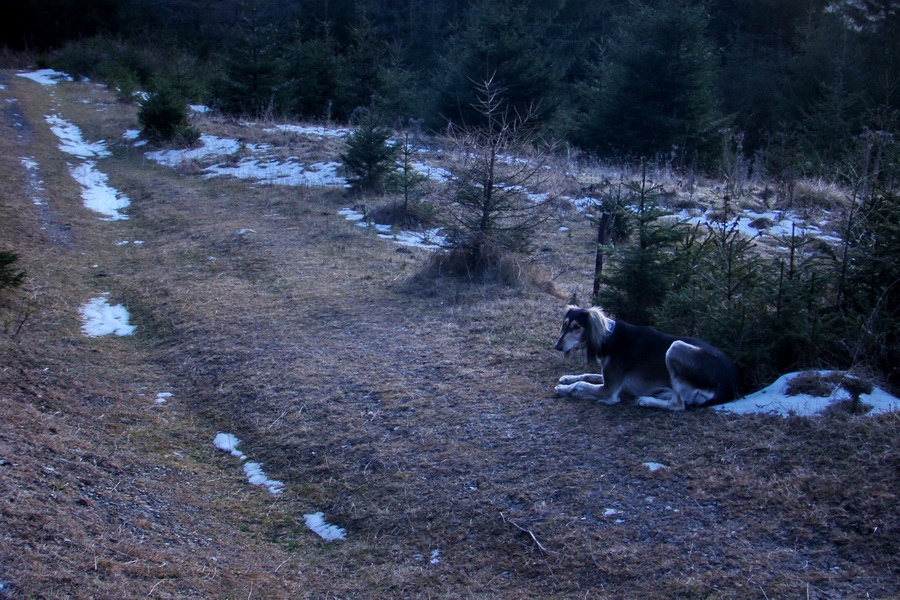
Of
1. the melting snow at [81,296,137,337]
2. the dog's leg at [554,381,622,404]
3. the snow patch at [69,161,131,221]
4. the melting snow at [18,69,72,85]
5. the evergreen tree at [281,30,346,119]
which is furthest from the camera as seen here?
the melting snow at [18,69,72,85]

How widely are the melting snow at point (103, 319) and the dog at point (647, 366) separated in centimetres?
546

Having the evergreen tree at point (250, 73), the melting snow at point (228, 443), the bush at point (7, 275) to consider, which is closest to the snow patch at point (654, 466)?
the melting snow at point (228, 443)

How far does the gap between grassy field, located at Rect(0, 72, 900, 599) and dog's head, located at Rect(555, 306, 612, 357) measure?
1.82 feet

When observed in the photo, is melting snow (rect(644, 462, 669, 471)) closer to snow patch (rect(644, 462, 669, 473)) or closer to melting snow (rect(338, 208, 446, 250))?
snow patch (rect(644, 462, 669, 473))

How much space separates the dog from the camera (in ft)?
17.6

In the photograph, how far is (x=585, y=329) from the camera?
5.81m

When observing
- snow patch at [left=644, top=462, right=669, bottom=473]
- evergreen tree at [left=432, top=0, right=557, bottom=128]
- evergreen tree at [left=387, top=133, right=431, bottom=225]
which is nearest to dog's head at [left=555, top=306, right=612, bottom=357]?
snow patch at [left=644, top=462, right=669, bottom=473]

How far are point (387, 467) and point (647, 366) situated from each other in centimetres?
236

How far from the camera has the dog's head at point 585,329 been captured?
5762 mm

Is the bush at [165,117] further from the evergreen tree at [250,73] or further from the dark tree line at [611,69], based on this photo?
the dark tree line at [611,69]

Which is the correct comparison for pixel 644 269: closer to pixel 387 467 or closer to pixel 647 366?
pixel 647 366

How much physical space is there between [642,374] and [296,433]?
3.03 meters

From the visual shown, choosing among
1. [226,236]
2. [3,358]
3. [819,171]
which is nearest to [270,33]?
[226,236]

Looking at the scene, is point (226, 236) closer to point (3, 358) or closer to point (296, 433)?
point (3, 358)
